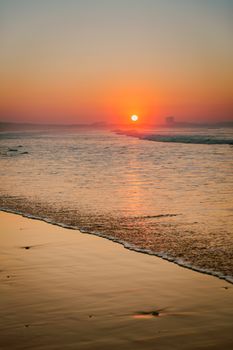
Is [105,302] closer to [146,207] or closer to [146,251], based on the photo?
[146,251]

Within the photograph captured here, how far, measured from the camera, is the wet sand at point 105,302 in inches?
173

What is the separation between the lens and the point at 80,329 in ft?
15.1

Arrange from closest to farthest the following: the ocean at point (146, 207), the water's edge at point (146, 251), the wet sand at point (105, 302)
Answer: the wet sand at point (105, 302), the water's edge at point (146, 251), the ocean at point (146, 207)

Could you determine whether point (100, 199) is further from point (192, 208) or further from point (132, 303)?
point (132, 303)

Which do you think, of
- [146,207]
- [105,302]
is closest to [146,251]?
[105,302]

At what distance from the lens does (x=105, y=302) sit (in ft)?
17.4

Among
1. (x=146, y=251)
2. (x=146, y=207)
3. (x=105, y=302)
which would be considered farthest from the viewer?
(x=146, y=207)

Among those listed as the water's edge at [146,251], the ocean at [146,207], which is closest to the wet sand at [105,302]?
the water's edge at [146,251]

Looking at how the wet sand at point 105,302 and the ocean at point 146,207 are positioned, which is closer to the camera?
the wet sand at point 105,302

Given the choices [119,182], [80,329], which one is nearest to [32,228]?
[80,329]

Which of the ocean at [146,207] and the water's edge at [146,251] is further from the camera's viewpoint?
the ocean at [146,207]

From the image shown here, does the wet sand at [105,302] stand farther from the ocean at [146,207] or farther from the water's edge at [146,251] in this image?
the ocean at [146,207]

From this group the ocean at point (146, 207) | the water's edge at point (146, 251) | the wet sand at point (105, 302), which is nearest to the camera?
the wet sand at point (105, 302)

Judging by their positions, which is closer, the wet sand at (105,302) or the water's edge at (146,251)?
the wet sand at (105,302)
